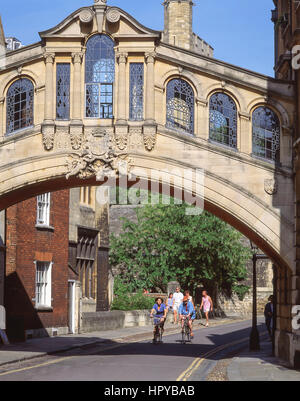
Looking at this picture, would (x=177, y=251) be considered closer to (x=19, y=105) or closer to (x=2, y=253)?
(x=2, y=253)

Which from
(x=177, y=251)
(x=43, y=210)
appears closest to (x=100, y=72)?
(x=43, y=210)

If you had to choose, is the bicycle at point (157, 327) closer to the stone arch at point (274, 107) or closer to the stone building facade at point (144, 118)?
the stone building facade at point (144, 118)

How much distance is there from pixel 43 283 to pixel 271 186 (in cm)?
1351

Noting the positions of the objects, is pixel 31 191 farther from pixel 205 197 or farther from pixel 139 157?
pixel 205 197

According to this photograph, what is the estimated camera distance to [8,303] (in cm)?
2952

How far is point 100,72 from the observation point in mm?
21812

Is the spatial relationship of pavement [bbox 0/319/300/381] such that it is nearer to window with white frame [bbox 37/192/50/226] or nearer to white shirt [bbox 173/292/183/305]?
white shirt [bbox 173/292/183/305]

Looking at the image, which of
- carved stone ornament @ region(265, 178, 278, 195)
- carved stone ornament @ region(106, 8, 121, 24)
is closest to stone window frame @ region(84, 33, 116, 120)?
carved stone ornament @ region(106, 8, 121, 24)

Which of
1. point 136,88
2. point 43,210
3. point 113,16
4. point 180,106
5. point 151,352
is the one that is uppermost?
point 113,16

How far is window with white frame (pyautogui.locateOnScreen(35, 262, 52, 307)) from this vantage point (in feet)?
103

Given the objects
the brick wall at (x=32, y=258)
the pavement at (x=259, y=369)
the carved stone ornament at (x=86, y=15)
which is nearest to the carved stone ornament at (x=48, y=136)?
the carved stone ornament at (x=86, y=15)

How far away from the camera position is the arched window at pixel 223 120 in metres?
21.6

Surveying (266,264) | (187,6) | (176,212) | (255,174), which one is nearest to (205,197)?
(255,174)

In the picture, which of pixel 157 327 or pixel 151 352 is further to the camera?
pixel 157 327
